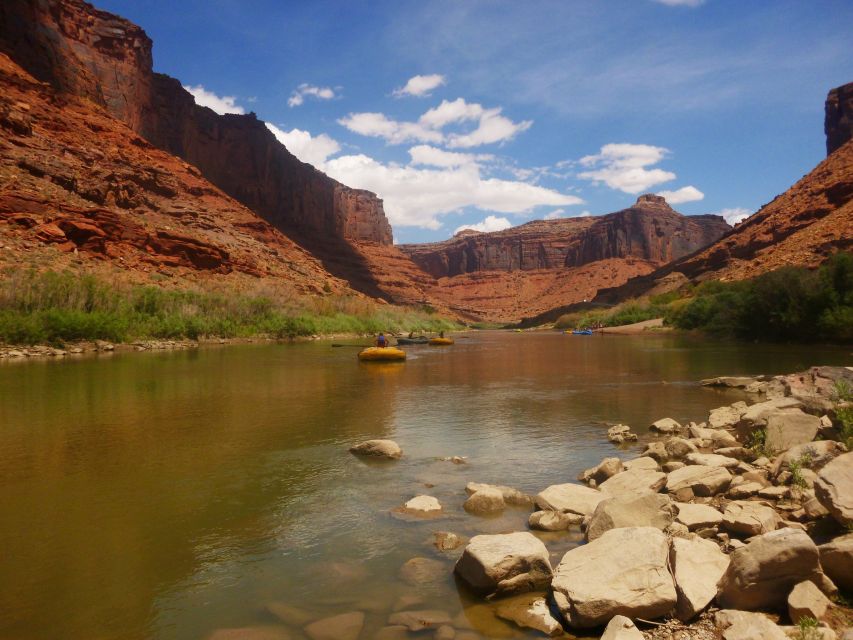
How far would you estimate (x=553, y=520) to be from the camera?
18.9 ft

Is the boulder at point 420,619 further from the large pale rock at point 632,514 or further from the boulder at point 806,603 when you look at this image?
the boulder at point 806,603

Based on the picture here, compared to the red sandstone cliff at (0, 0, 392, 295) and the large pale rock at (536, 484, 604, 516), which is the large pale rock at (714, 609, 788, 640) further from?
the red sandstone cliff at (0, 0, 392, 295)

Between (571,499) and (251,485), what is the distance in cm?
400

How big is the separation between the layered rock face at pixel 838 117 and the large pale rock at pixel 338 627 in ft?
361

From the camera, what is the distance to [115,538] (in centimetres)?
558

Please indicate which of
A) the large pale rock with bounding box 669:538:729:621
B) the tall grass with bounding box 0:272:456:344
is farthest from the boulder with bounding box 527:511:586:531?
the tall grass with bounding box 0:272:456:344

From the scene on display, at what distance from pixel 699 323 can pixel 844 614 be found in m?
Result: 54.2

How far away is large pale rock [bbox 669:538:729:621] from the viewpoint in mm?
3838

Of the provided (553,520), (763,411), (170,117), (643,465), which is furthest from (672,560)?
(170,117)

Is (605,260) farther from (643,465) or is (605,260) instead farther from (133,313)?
(643,465)

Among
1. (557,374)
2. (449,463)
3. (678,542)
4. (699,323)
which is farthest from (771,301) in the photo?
(678,542)

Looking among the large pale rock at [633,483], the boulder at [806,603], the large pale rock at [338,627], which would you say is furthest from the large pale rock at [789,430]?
the large pale rock at [338,627]

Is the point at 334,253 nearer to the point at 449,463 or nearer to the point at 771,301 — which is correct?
the point at 771,301

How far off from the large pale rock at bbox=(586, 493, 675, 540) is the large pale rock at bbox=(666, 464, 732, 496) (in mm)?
1099
